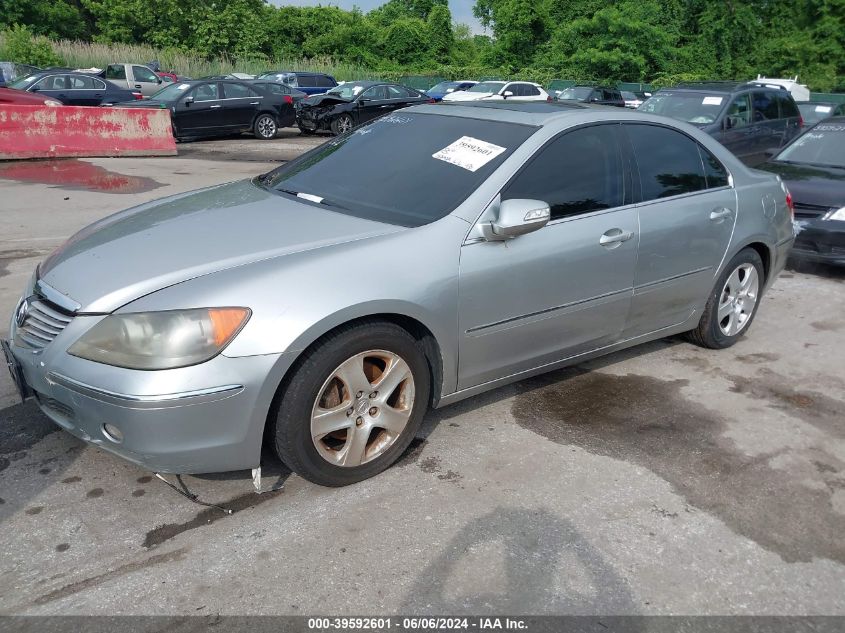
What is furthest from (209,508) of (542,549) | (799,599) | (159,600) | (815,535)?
(815,535)

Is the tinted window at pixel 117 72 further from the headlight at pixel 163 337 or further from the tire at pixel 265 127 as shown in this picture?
the headlight at pixel 163 337

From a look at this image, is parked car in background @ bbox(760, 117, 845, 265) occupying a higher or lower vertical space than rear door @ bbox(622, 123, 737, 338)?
lower

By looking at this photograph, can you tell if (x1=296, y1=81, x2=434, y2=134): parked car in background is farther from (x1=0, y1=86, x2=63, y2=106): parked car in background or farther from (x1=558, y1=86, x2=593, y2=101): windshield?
(x1=558, y1=86, x2=593, y2=101): windshield

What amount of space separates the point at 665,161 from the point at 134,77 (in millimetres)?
24597

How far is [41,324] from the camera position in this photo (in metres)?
3.08

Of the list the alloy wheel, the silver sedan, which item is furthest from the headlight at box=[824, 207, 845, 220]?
the alloy wheel

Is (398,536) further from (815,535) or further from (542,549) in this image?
(815,535)

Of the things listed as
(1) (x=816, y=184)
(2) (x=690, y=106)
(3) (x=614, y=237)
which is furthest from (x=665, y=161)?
(2) (x=690, y=106)

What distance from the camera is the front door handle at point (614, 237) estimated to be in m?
3.96

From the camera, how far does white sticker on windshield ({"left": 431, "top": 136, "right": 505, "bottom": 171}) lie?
3.77 meters

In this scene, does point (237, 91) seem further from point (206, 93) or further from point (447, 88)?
point (447, 88)

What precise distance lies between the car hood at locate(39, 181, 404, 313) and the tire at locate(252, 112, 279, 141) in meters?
15.7

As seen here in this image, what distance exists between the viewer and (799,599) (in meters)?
2.67

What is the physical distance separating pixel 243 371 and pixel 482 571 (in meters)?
1.14
